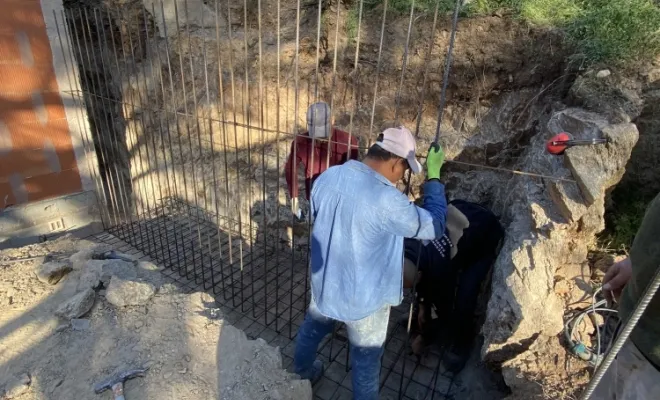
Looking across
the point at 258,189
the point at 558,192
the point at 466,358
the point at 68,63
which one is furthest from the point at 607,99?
the point at 68,63

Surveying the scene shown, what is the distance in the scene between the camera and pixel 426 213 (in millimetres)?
2004

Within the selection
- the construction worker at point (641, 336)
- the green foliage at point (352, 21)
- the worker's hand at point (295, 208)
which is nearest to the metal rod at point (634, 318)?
the construction worker at point (641, 336)

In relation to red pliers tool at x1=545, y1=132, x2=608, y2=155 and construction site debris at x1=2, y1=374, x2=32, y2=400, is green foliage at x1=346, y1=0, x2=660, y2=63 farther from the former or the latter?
construction site debris at x1=2, y1=374, x2=32, y2=400

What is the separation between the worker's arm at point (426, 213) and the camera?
77.5 inches

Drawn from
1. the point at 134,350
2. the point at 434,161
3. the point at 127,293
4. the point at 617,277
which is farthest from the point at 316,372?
the point at 617,277

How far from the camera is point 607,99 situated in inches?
109

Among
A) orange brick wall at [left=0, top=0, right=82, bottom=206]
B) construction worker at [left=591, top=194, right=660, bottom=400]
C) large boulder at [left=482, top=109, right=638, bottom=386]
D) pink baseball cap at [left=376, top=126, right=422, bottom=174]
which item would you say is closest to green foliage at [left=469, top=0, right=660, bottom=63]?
large boulder at [left=482, top=109, right=638, bottom=386]

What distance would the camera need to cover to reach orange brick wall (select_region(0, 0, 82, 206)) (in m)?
4.75

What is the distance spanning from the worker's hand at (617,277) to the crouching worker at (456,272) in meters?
1.24

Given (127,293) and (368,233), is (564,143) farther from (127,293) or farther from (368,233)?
(127,293)

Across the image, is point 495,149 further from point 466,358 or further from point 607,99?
point 466,358

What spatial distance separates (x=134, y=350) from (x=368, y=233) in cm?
187

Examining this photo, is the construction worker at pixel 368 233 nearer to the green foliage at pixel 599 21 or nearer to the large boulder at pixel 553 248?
the large boulder at pixel 553 248

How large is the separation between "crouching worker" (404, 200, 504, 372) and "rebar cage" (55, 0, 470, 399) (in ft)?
0.85
